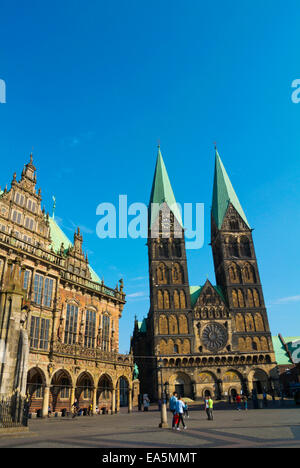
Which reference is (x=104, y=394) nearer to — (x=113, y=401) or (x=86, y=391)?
(x=113, y=401)

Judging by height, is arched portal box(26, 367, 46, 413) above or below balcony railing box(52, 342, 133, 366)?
below

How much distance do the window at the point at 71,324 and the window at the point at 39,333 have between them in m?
2.98

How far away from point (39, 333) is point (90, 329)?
709 cm

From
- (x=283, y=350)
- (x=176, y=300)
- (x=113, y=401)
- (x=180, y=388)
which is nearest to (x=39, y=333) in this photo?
(x=113, y=401)

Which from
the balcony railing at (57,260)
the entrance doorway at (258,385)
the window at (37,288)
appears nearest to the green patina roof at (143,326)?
the entrance doorway at (258,385)

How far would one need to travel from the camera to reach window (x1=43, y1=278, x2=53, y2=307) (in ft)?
87.8

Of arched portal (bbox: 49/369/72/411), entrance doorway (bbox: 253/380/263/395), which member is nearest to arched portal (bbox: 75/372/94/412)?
arched portal (bbox: 49/369/72/411)

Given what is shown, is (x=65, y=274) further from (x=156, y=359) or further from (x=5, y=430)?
(x=156, y=359)

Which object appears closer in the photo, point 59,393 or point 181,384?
point 59,393

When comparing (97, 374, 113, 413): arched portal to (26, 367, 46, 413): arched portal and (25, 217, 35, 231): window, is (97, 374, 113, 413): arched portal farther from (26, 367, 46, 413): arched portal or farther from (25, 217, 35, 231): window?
(25, 217, 35, 231): window

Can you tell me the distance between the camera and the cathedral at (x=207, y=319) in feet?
181

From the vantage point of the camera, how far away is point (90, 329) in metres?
31.6
